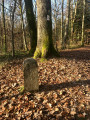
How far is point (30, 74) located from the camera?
10.7ft

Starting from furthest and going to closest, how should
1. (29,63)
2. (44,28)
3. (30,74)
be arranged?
1. (44,28)
2. (30,74)
3. (29,63)

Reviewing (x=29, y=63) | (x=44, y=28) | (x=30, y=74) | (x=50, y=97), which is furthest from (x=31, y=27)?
(x=50, y=97)

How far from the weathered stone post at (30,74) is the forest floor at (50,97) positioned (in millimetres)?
246

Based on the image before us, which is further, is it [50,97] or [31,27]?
[31,27]

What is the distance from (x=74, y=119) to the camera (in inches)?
97.6

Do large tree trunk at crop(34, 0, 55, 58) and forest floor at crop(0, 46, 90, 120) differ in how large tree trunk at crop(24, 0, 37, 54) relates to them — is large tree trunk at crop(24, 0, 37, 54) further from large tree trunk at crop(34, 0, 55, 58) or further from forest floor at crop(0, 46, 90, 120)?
forest floor at crop(0, 46, 90, 120)

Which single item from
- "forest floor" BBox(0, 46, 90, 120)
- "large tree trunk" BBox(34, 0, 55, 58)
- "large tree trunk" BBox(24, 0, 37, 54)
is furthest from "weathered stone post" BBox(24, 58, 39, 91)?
"large tree trunk" BBox(24, 0, 37, 54)

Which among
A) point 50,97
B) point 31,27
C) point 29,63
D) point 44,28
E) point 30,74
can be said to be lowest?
point 50,97

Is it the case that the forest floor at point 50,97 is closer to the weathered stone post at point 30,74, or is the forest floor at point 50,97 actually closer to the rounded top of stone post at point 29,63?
the weathered stone post at point 30,74

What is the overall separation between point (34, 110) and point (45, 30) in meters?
4.56

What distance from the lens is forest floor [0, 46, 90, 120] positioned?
102 inches

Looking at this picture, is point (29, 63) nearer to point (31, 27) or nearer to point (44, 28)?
point (44, 28)

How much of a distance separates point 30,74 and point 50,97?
1.04 meters

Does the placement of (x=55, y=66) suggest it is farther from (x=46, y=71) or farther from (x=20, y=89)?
(x=20, y=89)
